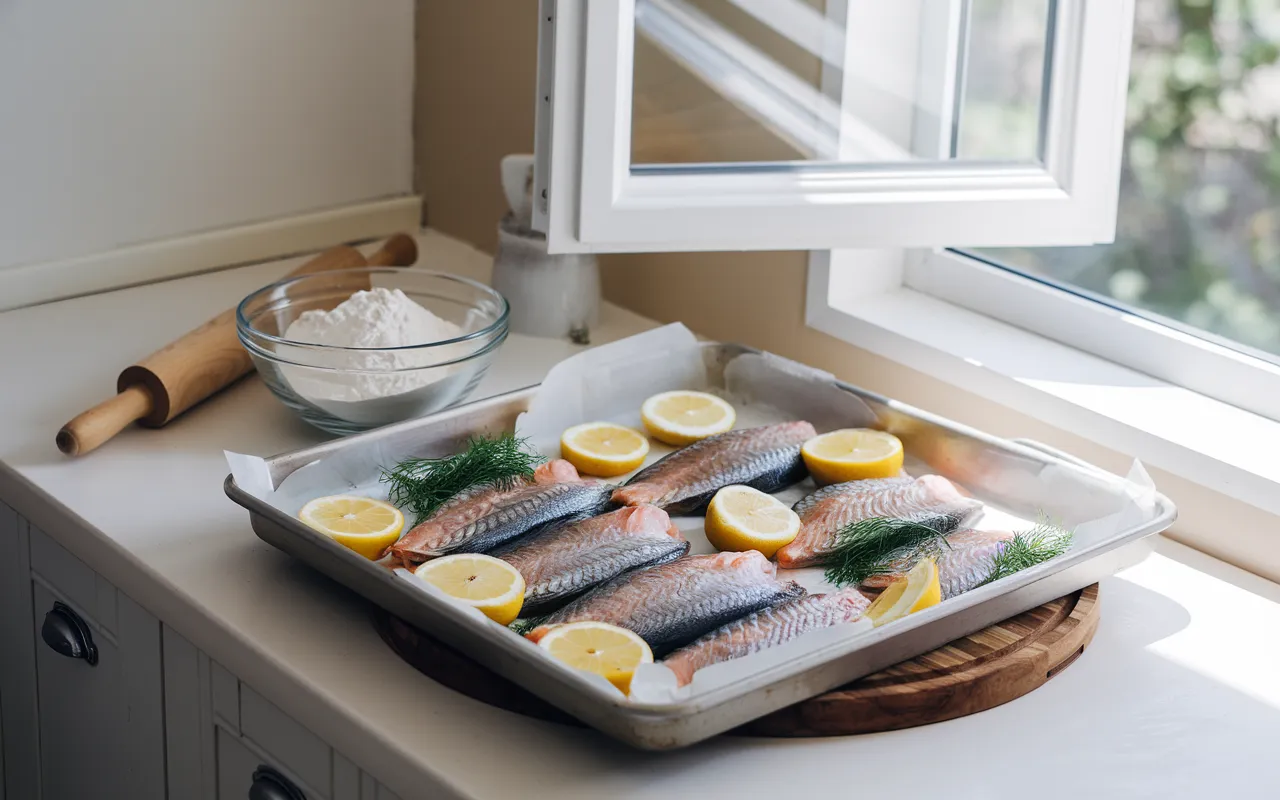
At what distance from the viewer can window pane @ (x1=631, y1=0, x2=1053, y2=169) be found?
137 centimetres

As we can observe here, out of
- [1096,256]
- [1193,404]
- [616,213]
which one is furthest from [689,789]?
[1096,256]

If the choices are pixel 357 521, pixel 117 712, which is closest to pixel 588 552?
pixel 357 521

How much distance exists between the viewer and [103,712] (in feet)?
4.12

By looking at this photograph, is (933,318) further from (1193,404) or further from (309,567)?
(309,567)

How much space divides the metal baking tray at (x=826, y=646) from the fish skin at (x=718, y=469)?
0.13 m

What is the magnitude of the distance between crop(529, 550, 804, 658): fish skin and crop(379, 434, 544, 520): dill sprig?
8.3 inches

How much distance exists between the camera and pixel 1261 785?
917mm

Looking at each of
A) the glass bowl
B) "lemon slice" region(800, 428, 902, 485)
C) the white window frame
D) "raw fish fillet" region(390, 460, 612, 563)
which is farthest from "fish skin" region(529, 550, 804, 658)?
the white window frame

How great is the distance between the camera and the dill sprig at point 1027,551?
1.08 metres

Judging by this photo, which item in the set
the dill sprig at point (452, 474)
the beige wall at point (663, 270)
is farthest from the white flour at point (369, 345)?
the beige wall at point (663, 270)

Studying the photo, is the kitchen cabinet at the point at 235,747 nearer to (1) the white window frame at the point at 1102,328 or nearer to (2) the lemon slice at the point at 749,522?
(2) the lemon slice at the point at 749,522

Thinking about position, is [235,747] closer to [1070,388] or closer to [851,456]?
[851,456]

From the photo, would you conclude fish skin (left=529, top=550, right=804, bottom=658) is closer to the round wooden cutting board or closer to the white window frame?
the round wooden cutting board

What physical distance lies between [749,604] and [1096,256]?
2.83 feet
